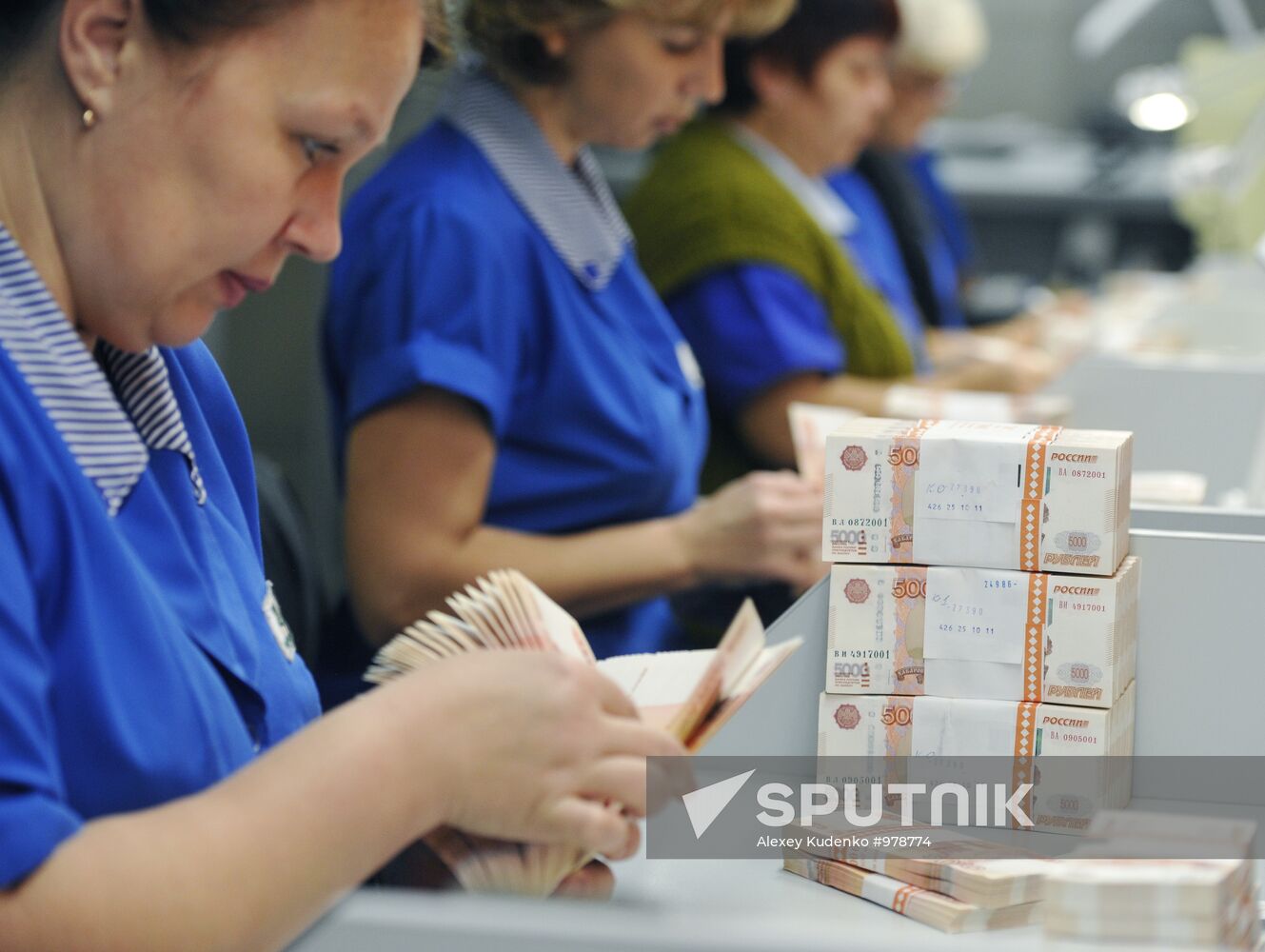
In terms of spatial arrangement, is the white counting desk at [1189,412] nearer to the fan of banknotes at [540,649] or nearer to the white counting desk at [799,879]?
the white counting desk at [799,879]

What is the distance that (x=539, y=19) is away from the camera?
1.79 m

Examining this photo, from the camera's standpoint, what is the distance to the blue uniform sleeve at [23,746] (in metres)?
A: 0.70

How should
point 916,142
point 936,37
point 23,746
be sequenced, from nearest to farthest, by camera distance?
point 23,746
point 936,37
point 916,142

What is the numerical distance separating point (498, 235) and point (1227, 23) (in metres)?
3.06

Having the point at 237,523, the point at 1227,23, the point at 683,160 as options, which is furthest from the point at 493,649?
the point at 1227,23

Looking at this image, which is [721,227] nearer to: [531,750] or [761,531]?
[761,531]

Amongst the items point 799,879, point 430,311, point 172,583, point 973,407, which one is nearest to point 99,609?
point 172,583

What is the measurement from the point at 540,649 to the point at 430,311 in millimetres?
877

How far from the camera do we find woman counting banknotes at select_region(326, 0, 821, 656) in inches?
64.9

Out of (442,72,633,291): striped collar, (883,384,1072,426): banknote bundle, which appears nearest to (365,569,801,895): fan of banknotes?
(442,72,633,291): striped collar

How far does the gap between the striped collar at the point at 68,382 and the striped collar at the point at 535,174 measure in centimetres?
91

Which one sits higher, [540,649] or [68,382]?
[68,382]

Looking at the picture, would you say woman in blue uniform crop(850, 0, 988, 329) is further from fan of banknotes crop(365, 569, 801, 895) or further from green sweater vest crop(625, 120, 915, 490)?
fan of banknotes crop(365, 569, 801, 895)

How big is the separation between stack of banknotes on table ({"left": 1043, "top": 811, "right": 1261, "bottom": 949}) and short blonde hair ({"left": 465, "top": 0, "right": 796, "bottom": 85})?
1.24 m
